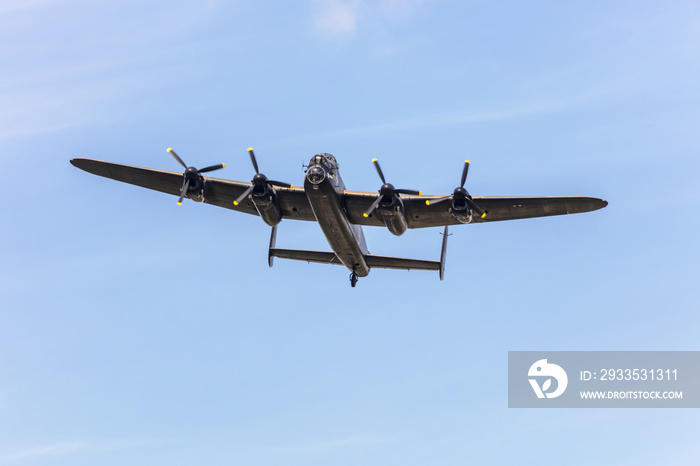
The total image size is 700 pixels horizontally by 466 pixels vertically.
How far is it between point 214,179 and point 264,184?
4045 mm

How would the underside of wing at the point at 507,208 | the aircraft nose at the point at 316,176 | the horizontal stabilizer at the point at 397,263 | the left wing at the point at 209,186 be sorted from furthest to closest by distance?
the horizontal stabilizer at the point at 397,263
the left wing at the point at 209,186
the underside of wing at the point at 507,208
the aircraft nose at the point at 316,176

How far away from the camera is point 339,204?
36.2 metres

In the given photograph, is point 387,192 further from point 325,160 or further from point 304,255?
point 304,255

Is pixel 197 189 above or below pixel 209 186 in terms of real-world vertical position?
below

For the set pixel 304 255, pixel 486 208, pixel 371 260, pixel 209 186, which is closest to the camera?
pixel 486 208

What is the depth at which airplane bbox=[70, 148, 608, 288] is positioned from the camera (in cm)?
3506

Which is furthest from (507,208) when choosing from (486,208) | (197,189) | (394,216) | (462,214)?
(197,189)

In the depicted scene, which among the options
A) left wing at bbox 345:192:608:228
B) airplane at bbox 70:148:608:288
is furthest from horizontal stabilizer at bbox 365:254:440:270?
left wing at bbox 345:192:608:228

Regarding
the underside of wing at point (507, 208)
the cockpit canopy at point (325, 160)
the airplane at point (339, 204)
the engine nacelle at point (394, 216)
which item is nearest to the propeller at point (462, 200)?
the airplane at point (339, 204)

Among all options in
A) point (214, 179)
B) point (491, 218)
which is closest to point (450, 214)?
point (491, 218)

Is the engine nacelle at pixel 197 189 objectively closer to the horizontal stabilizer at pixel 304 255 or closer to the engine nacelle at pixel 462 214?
the horizontal stabilizer at pixel 304 255

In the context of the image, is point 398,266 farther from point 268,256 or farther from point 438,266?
point 268,256

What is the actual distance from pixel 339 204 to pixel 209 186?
8.05m

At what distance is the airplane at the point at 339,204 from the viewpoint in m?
35.1
